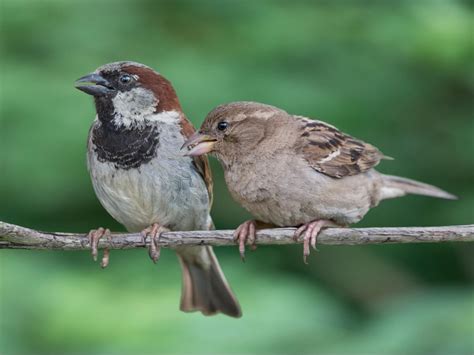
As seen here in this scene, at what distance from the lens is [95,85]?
3537mm

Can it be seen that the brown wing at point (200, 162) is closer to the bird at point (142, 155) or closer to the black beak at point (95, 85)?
the bird at point (142, 155)

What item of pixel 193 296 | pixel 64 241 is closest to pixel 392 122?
pixel 193 296

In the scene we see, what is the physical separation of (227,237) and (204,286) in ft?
4.03

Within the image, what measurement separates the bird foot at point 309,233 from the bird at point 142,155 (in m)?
0.52

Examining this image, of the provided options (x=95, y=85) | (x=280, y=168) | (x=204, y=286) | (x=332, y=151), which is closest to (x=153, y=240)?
(x=280, y=168)

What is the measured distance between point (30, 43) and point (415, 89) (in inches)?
81.5

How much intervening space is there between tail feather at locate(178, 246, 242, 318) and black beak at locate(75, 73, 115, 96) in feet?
3.12

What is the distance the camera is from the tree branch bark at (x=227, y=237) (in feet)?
9.75

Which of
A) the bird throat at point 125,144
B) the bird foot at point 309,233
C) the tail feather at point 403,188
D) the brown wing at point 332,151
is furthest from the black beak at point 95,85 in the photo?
the tail feather at point 403,188

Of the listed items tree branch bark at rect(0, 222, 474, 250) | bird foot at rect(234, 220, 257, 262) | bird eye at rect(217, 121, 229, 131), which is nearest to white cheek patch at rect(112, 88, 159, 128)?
bird eye at rect(217, 121, 229, 131)

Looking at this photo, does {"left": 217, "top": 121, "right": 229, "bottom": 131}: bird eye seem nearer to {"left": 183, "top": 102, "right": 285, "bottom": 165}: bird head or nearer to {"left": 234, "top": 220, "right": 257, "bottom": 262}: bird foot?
{"left": 183, "top": 102, "right": 285, "bottom": 165}: bird head

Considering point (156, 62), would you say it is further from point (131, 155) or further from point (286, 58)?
point (131, 155)

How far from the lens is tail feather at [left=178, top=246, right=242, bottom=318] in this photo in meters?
4.16

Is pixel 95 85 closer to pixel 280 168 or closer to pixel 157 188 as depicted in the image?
pixel 157 188
